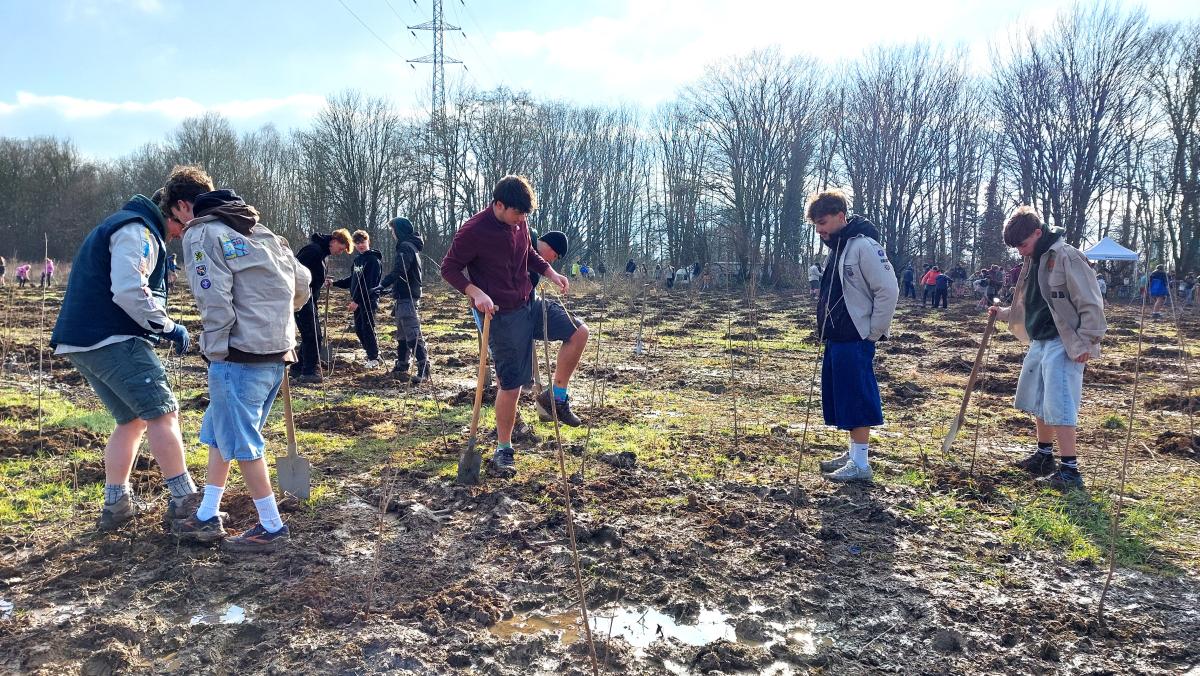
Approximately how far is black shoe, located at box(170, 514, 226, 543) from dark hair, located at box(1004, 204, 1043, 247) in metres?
4.63

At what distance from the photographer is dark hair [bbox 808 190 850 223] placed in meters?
4.55

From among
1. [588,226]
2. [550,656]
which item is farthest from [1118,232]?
[550,656]

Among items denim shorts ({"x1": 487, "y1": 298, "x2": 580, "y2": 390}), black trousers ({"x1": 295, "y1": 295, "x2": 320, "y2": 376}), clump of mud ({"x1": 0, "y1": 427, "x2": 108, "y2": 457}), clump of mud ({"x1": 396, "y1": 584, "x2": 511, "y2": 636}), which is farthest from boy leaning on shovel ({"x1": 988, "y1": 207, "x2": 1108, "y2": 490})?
black trousers ({"x1": 295, "y1": 295, "x2": 320, "y2": 376})

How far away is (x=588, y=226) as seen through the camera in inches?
1887

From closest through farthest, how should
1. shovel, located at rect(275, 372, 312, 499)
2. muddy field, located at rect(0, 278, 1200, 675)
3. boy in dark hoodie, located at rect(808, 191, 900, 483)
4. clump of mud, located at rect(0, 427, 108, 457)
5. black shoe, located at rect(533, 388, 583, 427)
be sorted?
muddy field, located at rect(0, 278, 1200, 675) → shovel, located at rect(275, 372, 312, 499) → boy in dark hoodie, located at rect(808, 191, 900, 483) → clump of mud, located at rect(0, 427, 108, 457) → black shoe, located at rect(533, 388, 583, 427)

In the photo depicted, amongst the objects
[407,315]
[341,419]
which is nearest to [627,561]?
[341,419]

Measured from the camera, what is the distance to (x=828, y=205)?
455 cm

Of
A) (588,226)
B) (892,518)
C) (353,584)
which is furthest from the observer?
(588,226)

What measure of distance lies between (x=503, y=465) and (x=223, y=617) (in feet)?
6.47

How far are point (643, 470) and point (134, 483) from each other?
300 centimetres

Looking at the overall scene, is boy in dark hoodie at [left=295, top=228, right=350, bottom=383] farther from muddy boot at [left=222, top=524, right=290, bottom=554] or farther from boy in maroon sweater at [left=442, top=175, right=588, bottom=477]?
Result: muddy boot at [left=222, top=524, right=290, bottom=554]

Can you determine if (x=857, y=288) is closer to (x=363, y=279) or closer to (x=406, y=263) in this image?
(x=406, y=263)

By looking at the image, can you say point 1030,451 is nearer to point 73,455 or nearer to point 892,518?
point 892,518

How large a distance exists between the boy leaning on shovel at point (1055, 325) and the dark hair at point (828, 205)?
101 centimetres
